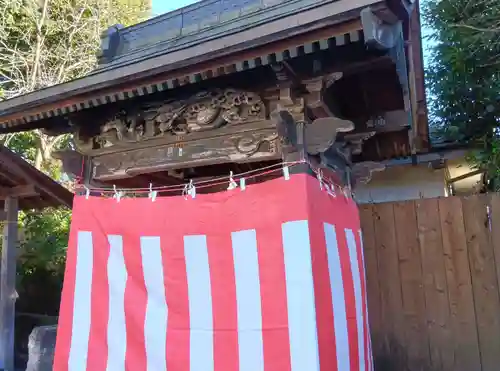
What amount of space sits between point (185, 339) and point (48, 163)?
27.6ft

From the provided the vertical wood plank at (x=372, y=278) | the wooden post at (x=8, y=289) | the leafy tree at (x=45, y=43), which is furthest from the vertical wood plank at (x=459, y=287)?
the leafy tree at (x=45, y=43)

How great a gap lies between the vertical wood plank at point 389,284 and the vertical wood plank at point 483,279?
2.16 feet

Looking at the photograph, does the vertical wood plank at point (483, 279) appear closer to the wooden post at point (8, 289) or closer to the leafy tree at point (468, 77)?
the leafy tree at point (468, 77)

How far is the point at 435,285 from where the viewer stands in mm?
3965

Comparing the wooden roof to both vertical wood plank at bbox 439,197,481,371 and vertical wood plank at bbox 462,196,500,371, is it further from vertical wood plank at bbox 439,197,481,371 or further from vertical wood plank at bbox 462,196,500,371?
vertical wood plank at bbox 462,196,500,371

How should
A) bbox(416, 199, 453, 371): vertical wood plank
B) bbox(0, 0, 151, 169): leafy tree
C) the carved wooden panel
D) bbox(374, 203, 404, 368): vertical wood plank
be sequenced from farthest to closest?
bbox(0, 0, 151, 169): leafy tree
bbox(374, 203, 404, 368): vertical wood plank
bbox(416, 199, 453, 371): vertical wood plank
the carved wooden panel

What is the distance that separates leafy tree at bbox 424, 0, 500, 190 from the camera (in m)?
5.76

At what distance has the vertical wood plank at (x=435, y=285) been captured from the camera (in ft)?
12.7

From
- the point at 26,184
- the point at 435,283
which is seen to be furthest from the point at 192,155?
the point at 26,184

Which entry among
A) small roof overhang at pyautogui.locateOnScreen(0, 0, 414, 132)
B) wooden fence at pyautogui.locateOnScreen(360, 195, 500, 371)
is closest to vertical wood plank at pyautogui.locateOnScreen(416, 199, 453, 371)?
wooden fence at pyautogui.locateOnScreen(360, 195, 500, 371)

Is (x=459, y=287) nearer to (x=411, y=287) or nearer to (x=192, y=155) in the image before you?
(x=411, y=287)

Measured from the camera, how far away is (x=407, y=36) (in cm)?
318

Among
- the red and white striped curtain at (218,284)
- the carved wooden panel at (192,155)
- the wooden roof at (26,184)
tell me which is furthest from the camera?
the wooden roof at (26,184)

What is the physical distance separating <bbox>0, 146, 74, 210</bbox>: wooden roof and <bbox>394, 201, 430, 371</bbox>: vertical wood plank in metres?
4.66
